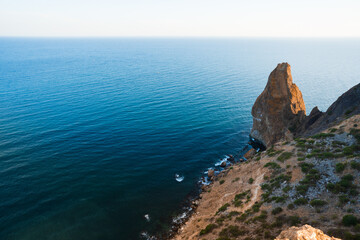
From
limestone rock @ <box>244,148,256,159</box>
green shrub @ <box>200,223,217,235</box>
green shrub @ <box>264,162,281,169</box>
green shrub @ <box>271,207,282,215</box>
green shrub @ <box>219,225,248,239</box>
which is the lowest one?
limestone rock @ <box>244,148,256,159</box>

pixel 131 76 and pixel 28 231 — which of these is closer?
pixel 28 231

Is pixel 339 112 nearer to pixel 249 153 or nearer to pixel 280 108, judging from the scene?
pixel 280 108

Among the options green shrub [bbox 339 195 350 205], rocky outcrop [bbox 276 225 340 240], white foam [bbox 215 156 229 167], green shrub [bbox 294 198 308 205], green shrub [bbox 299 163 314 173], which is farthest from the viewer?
white foam [bbox 215 156 229 167]

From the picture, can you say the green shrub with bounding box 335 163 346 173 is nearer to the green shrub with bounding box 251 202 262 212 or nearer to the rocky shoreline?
the rocky shoreline

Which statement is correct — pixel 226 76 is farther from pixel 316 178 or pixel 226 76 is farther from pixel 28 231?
pixel 28 231

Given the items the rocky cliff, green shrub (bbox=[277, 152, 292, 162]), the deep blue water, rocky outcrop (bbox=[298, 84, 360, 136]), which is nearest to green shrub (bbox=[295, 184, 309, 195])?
green shrub (bbox=[277, 152, 292, 162])

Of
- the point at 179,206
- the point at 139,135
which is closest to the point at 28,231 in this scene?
the point at 179,206
